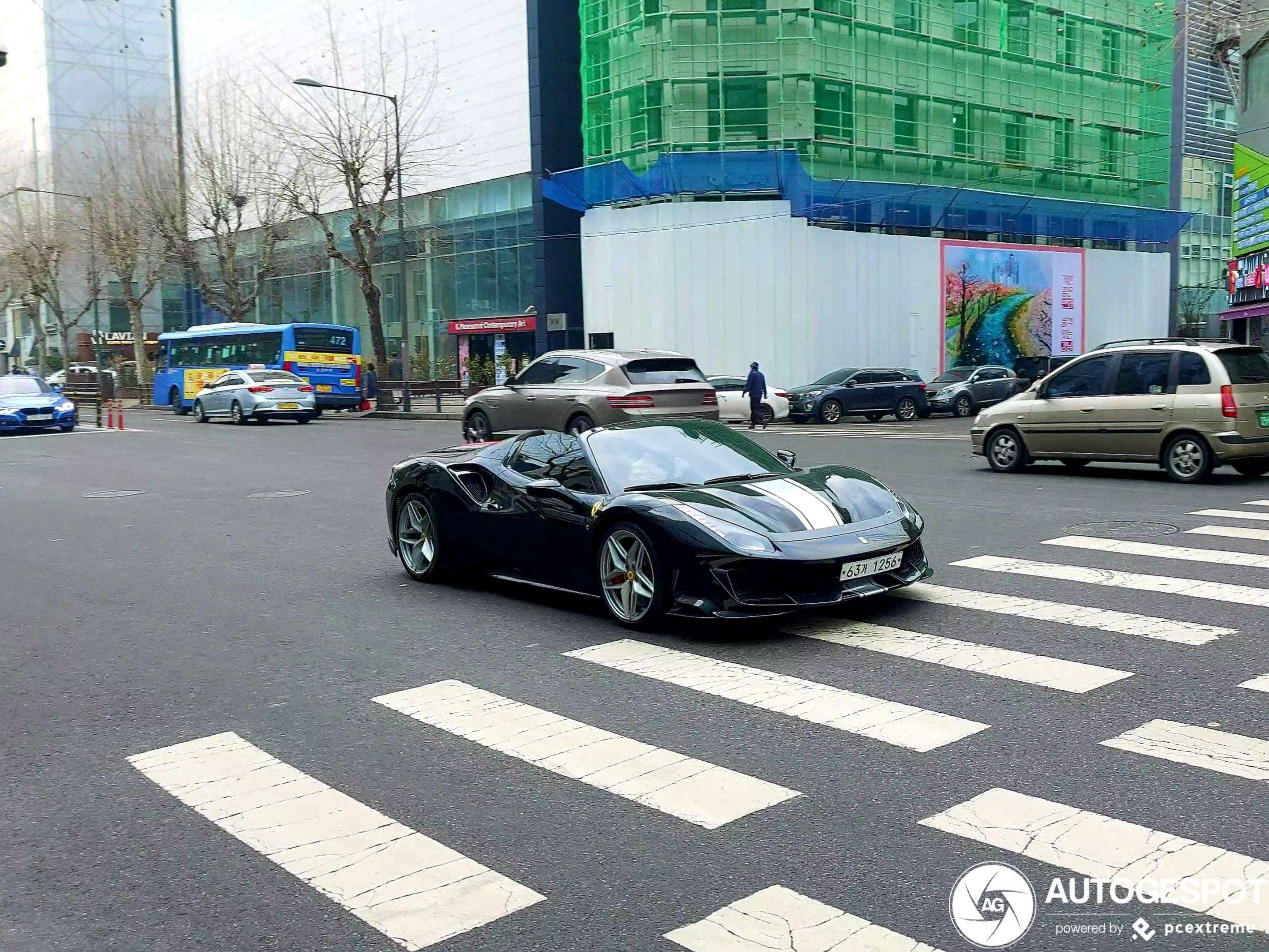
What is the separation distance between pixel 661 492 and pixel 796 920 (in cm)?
437

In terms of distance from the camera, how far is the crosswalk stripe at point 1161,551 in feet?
30.5

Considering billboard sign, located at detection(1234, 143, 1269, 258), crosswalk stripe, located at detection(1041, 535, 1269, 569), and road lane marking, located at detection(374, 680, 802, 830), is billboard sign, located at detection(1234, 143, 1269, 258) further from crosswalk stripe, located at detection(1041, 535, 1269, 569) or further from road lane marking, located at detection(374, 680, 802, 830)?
road lane marking, located at detection(374, 680, 802, 830)

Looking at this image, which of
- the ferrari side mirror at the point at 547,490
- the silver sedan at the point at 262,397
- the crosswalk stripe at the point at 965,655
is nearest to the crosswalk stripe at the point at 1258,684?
the crosswalk stripe at the point at 965,655

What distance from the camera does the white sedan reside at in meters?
31.5

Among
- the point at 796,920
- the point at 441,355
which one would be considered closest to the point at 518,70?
the point at 441,355

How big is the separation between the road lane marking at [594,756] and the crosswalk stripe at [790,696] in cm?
79

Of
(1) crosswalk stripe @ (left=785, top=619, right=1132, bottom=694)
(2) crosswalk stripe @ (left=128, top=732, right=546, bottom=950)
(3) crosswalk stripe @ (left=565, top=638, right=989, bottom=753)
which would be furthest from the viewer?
(1) crosswalk stripe @ (left=785, top=619, right=1132, bottom=694)

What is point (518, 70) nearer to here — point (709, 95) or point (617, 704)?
point (709, 95)

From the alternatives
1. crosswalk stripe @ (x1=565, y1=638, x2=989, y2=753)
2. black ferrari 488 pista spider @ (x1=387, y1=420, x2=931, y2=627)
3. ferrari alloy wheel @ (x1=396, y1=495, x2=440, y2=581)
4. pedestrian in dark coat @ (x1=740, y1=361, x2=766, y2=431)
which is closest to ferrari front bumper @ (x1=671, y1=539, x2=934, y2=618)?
black ferrari 488 pista spider @ (x1=387, y1=420, x2=931, y2=627)

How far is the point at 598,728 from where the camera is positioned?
5602mm

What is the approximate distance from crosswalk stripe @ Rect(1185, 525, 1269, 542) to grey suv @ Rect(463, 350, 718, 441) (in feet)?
33.7

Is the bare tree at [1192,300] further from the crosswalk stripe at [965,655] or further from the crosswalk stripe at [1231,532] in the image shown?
the crosswalk stripe at [965,655]

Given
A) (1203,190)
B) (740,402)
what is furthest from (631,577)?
(1203,190)

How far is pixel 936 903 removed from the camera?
12.2 ft
